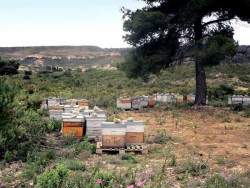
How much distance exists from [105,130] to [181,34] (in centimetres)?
1137

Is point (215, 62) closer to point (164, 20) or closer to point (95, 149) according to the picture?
point (164, 20)

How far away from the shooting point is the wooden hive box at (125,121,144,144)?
9.20 m

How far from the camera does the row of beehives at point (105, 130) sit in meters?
8.85

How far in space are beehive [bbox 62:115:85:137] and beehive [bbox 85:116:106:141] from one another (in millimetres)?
192

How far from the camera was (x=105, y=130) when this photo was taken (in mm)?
8805

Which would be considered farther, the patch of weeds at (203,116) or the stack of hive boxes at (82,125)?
the patch of weeds at (203,116)

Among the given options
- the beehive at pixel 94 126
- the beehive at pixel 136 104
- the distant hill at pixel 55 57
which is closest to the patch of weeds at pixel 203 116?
the beehive at pixel 136 104

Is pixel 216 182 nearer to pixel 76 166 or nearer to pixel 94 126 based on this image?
pixel 76 166

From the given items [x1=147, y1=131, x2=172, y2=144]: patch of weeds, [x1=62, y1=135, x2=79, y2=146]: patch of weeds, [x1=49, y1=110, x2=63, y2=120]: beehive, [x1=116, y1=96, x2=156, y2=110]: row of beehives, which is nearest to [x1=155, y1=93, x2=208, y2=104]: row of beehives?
[x1=116, y1=96, x2=156, y2=110]: row of beehives

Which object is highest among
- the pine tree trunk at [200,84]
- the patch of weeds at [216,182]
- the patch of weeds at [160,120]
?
the pine tree trunk at [200,84]

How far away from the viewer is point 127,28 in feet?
58.6

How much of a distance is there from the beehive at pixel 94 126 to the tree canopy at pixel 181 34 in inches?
310

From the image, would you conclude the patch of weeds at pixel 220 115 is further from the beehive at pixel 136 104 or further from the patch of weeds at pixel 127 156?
the patch of weeds at pixel 127 156

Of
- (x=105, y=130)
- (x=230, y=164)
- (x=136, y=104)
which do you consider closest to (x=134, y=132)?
(x=105, y=130)
